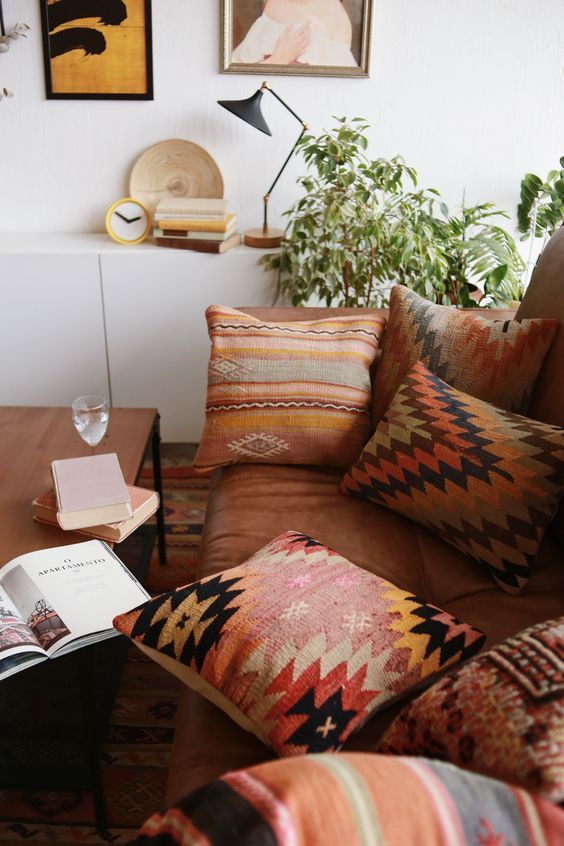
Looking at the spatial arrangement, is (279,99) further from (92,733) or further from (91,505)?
(92,733)

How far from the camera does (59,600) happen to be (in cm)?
127

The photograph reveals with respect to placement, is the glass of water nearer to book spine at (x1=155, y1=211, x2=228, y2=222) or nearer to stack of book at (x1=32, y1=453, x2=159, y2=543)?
stack of book at (x1=32, y1=453, x2=159, y2=543)

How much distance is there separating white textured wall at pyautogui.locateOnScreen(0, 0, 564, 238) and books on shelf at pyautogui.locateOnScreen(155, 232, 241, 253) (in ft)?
0.87

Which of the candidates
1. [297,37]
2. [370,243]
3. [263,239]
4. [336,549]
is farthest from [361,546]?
[297,37]

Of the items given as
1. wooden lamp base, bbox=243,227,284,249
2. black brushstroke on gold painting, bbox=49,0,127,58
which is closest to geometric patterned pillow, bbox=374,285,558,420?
wooden lamp base, bbox=243,227,284,249

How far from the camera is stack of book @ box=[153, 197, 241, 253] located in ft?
8.19

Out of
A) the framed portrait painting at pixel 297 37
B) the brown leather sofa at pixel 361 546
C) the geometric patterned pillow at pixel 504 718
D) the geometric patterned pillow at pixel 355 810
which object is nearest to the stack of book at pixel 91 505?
the brown leather sofa at pixel 361 546

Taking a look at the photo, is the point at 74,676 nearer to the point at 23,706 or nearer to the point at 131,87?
the point at 23,706

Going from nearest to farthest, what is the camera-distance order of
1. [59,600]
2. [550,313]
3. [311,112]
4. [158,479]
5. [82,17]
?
[59,600], [550,313], [158,479], [82,17], [311,112]

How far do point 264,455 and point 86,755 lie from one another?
0.71m

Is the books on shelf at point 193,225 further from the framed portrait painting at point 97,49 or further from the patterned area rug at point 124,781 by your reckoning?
the patterned area rug at point 124,781

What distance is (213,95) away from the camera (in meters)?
2.56

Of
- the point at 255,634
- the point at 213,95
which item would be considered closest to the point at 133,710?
the point at 255,634

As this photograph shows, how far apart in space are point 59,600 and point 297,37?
6.63 ft
